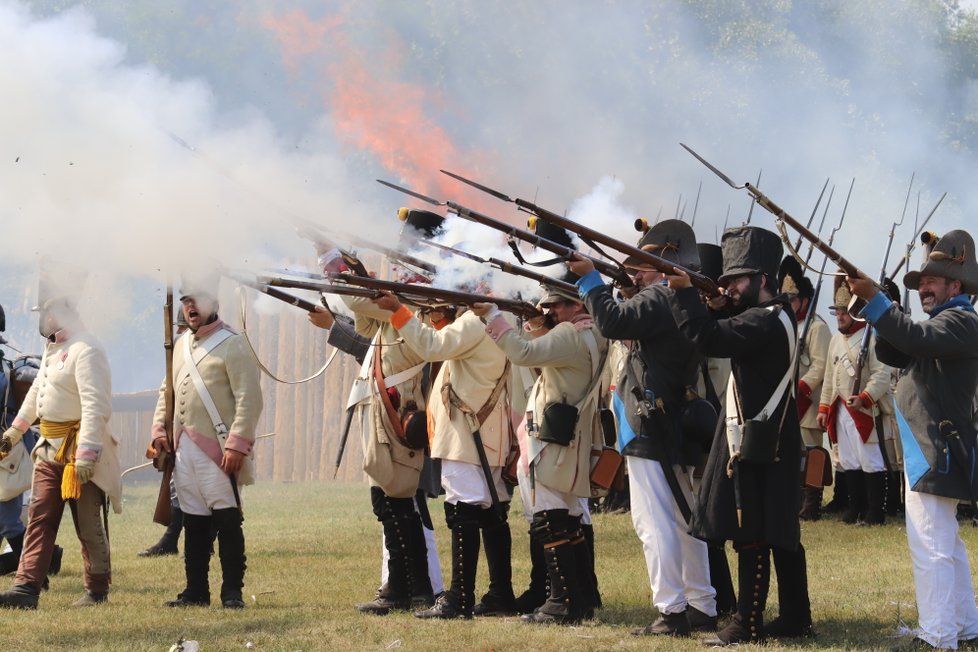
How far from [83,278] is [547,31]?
517 inches

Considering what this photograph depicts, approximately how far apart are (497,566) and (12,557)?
4383 millimetres

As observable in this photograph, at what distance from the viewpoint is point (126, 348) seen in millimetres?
35438

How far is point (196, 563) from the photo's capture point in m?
8.54

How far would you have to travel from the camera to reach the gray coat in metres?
6.42

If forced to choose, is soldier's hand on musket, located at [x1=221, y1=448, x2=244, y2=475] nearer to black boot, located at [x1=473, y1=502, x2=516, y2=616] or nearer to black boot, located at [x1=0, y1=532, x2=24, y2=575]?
black boot, located at [x1=473, y1=502, x2=516, y2=616]

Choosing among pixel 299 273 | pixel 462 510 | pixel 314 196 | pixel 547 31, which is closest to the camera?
pixel 299 273

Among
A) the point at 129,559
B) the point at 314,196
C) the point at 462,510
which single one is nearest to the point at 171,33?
the point at 129,559

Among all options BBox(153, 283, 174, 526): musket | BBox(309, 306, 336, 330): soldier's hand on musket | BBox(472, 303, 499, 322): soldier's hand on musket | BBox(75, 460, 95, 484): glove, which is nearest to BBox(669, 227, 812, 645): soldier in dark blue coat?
BBox(472, 303, 499, 322): soldier's hand on musket

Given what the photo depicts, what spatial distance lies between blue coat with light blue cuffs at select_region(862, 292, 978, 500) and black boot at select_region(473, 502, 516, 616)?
2.50 metres

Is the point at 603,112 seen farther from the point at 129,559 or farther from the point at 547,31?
the point at 129,559

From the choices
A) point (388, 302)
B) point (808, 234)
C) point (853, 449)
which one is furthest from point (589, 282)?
point (853, 449)

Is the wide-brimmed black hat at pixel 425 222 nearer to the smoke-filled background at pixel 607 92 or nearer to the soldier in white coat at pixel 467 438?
the soldier in white coat at pixel 467 438

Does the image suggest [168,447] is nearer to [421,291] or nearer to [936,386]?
[421,291]

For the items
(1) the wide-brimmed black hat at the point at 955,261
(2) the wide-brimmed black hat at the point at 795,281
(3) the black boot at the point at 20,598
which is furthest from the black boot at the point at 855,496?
(3) the black boot at the point at 20,598
